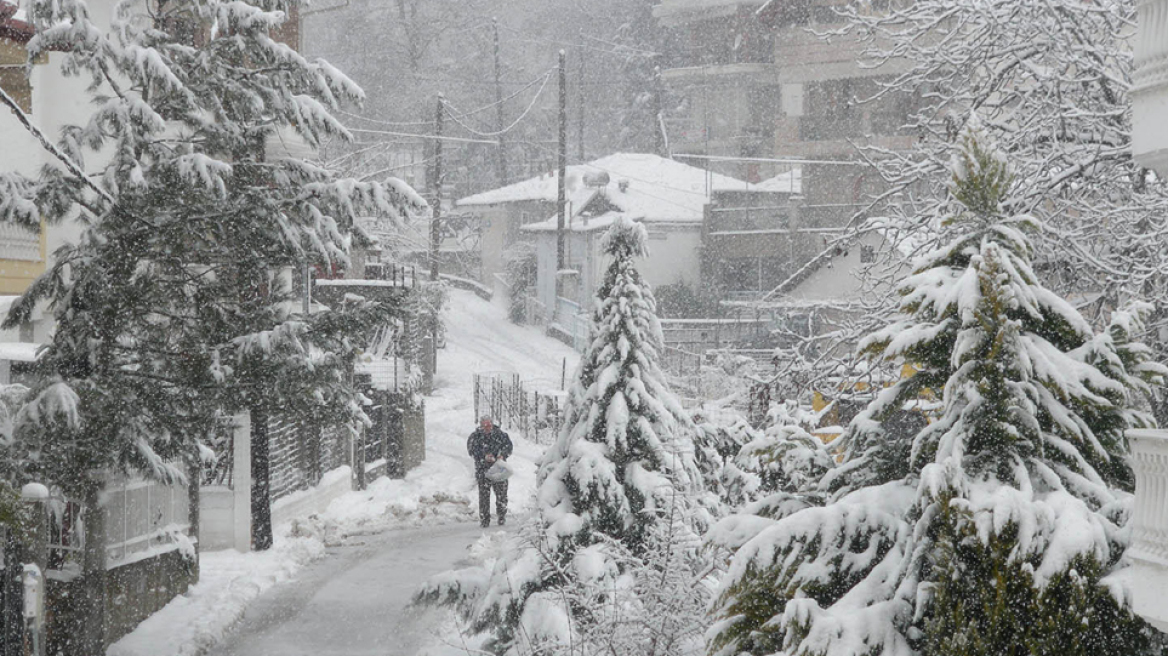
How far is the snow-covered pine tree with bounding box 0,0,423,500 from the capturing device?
1120 cm

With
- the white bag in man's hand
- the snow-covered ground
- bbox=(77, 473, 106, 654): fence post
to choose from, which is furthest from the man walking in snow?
bbox=(77, 473, 106, 654): fence post

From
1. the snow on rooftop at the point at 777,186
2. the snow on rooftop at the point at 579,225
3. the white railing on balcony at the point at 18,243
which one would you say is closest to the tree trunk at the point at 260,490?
the white railing on balcony at the point at 18,243

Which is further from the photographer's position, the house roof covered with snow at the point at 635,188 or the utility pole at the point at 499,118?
the utility pole at the point at 499,118

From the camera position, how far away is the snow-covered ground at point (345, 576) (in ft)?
40.3

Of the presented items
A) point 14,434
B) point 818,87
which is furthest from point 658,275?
point 14,434

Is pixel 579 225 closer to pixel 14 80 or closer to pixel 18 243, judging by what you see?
pixel 18 243

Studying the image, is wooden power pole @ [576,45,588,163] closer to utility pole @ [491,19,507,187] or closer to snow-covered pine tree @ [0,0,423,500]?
utility pole @ [491,19,507,187]

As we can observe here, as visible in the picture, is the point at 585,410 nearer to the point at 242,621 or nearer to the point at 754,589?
the point at 754,589

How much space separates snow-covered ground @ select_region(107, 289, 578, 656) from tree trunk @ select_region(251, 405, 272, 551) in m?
0.24

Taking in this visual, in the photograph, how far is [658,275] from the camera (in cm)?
4625

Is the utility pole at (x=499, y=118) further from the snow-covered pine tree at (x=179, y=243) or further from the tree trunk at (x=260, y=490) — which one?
the snow-covered pine tree at (x=179, y=243)

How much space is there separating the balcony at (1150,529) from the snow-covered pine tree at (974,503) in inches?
3.3

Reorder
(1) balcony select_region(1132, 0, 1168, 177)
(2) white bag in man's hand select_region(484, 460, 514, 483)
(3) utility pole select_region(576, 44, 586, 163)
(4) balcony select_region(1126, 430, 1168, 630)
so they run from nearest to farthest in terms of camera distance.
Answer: (4) balcony select_region(1126, 430, 1168, 630)
(1) balcony select_region(1132, 0, 1168, 177)
(2) white bag in man's hand select_region(484, 460, 514, 483)
(3) utility pole select_region(576, 44, 586, 163)

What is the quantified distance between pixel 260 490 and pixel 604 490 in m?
9.00
